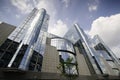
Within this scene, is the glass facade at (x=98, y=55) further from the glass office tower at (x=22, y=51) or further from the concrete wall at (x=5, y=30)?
the concrete wall at (x=5, y=30)

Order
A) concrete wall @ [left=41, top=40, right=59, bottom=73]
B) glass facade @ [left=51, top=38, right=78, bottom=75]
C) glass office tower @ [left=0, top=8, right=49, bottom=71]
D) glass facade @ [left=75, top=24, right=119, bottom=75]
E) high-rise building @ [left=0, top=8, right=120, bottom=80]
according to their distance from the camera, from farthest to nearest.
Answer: glass facade @ [left=75, top=24, right=119, bottom=75] → glass facade @ [left=51, top=38, right=78, bottom=75] → concrete wall @ [left=41, top=40, right=59, bottom=73] → glass office tower @ [left=0, top=8, right=49, bottom=71] → high-rise building @ [left=0, top=8, right=120, bottom=80]

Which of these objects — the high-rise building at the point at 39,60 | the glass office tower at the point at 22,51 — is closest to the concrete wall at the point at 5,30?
the high-rise building at the point at 39,60

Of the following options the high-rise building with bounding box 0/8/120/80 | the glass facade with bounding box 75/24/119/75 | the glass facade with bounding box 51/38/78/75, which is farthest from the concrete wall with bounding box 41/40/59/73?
the glass facade with bounding box 75/24/119/75

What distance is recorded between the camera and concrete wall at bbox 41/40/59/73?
34666 millimetres

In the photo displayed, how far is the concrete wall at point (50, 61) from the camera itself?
3467 centimetres

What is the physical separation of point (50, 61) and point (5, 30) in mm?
22040

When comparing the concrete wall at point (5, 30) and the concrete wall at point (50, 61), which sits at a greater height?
the concrete wall at point (5, 30)

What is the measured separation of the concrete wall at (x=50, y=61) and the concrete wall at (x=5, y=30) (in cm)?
1616

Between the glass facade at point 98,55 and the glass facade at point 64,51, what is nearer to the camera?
the glass facade at point 64,51

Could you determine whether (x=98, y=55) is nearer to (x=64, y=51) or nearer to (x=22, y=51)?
(x=64, y=51)

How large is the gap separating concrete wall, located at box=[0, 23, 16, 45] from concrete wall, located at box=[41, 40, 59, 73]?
16.2 m

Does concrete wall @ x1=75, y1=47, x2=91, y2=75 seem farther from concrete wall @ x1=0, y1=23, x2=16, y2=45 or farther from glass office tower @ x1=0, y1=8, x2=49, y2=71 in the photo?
concrete wall @ x1=0, y1=23, x2=16, y2=45

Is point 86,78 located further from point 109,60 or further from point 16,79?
point 109,60

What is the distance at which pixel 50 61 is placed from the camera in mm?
37375
